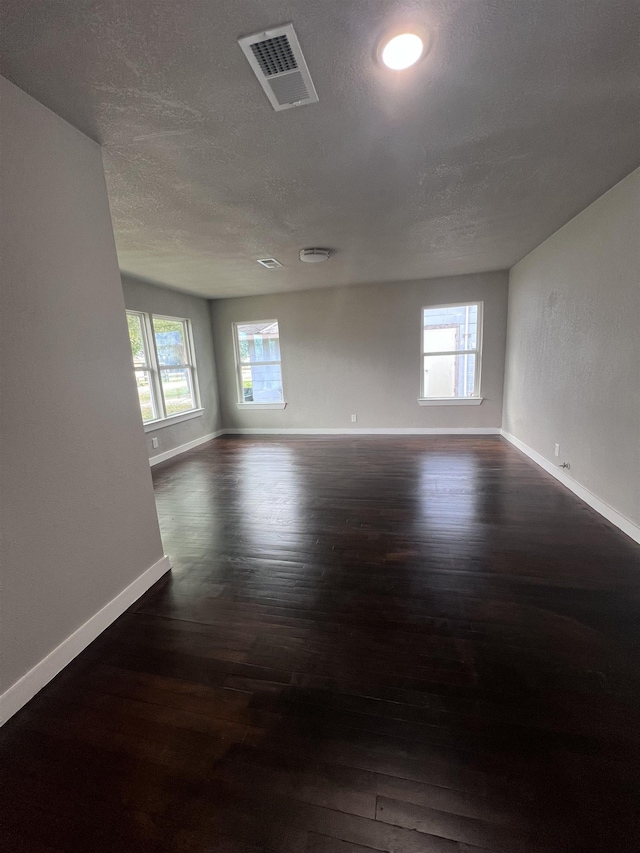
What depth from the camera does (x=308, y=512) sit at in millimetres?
3080

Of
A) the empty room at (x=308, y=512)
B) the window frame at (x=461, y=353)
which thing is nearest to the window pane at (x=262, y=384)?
the window frame at (x=461, y=353)

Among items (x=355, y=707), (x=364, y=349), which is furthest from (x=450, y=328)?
(x=355, y=707)

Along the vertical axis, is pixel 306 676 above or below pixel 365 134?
below

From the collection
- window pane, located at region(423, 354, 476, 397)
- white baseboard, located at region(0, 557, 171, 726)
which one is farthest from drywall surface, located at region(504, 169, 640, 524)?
white baseboard, located at region(0, 557, 171, 726)

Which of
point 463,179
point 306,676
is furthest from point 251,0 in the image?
point 306,676

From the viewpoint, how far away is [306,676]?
1.49 metres

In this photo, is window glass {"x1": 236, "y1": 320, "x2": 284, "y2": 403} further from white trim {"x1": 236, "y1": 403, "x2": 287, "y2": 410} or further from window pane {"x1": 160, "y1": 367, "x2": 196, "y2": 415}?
window pane {"x1": 160, "y1": 367, "x2": 196, "y2": 415}

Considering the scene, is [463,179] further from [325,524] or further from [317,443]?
[317,443]

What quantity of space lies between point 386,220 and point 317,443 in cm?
341

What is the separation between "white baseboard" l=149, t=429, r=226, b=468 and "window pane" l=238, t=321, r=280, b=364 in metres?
1.50

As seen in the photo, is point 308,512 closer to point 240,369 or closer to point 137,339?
point 137,339

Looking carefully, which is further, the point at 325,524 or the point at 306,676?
the point at 325,524

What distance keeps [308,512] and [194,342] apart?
13.3 ft

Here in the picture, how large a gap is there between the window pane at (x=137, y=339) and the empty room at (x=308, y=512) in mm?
1712
